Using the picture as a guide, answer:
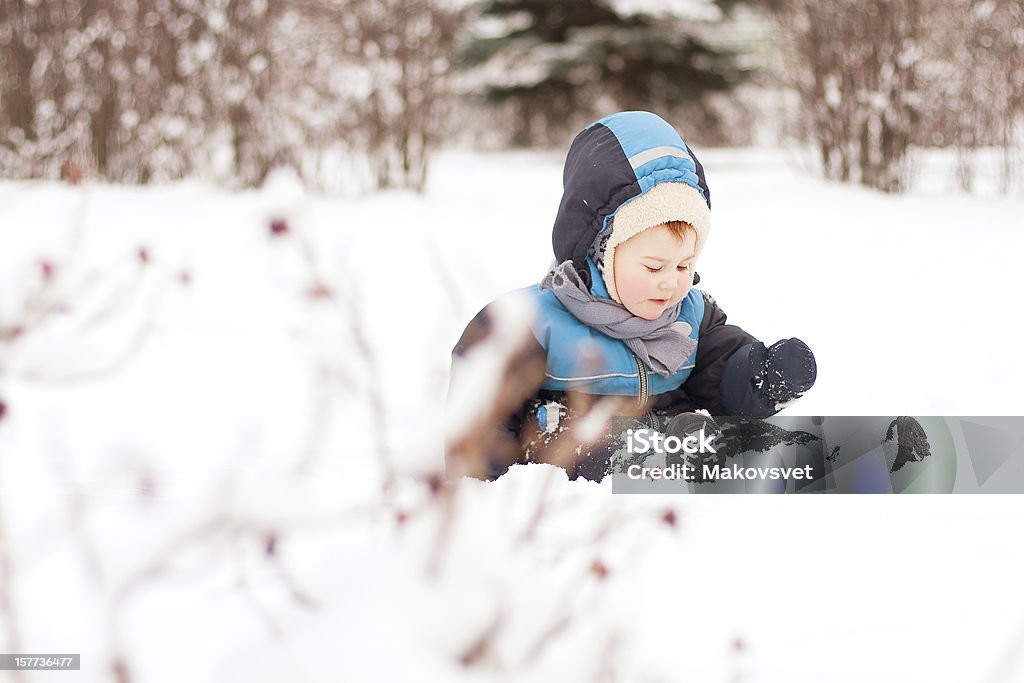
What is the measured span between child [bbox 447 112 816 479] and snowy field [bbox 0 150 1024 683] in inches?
9.4

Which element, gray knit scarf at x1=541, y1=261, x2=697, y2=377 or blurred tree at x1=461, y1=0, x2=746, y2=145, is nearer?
gray knit scarf at x1=541, y1=261, x2=697, y2=377

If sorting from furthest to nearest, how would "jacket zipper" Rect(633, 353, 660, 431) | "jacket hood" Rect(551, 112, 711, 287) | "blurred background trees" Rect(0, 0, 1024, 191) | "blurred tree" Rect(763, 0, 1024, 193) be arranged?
"blurred background trees" Rect(0, 0, 1024, 191) → "blurred tree" Rect(763, 0, 1024, 193) → "jacket zipper" Rect(633, 353, 660, 431) → "jacket hood" Rect(551, 112, 711, 287)

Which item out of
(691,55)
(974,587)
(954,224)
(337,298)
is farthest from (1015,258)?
(691,55)

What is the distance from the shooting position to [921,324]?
2537 millimetres

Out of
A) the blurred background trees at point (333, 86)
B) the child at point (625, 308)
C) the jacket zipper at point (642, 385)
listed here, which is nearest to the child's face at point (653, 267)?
the child at point (625, 308)

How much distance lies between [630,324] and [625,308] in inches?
1.2

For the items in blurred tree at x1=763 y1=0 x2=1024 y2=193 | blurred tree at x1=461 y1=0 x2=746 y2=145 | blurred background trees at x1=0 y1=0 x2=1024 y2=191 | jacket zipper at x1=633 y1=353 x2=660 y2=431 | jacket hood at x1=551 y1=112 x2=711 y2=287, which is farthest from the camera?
blurred tree at x1=461 y1=0 x2=746 y2=145

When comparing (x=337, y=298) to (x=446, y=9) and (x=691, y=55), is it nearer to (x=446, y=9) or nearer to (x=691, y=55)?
(x=446, y=9)

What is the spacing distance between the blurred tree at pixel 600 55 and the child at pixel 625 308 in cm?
972

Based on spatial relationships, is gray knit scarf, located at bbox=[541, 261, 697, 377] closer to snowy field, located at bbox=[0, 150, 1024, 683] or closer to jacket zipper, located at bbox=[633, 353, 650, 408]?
jacket zipper, located at bbox=[633, 353, 650, 408]

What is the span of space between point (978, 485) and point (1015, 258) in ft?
6.87

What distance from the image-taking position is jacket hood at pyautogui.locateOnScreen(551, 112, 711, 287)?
5.26 ft

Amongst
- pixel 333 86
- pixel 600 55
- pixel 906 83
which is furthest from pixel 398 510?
pixel 600 55

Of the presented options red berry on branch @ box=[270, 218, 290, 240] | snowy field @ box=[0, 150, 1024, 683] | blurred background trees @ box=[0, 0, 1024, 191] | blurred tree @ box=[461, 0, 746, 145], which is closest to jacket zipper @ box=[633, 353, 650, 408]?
snowy field @ box=[0, 150, 1024, 683]
